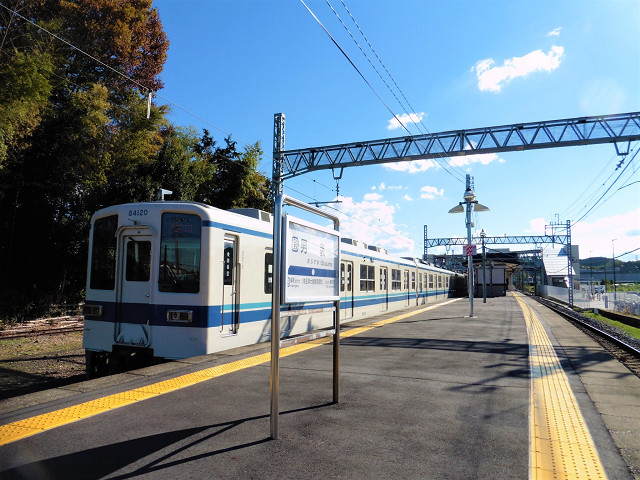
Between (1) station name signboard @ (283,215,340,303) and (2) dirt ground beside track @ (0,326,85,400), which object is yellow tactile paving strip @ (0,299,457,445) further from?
(2) dirt ground beside track @ (0,326,85,400)

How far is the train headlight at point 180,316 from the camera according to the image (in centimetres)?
665

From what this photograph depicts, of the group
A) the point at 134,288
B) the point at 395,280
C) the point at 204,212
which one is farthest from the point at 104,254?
the point at 395,280

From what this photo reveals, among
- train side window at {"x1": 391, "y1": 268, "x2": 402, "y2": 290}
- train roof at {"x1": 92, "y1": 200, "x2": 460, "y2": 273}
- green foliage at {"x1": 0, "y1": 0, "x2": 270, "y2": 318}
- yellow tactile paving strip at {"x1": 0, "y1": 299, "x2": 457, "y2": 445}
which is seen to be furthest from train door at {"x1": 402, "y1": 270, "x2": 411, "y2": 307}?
yellow tactile paving strip at {"x1": 0, "y1": 299, "x2": 457, "y2": 445}

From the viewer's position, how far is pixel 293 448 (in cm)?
340

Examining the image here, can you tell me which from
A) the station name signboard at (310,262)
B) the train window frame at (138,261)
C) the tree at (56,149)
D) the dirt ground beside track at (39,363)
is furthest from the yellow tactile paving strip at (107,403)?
the tree at (56,149)

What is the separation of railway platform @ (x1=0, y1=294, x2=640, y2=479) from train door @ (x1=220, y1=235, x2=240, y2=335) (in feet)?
1.81

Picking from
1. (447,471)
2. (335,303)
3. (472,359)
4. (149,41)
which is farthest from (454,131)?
(149,41)

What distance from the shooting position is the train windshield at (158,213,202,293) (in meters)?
6.76

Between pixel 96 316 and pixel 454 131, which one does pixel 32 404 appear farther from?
pixel 454 131

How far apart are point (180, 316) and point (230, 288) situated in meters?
0.94

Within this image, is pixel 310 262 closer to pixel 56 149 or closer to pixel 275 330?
pixel 275 330

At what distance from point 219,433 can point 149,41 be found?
22.8m

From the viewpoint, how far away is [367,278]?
15.4 m

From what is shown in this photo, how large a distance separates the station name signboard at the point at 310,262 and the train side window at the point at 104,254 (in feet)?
13.5
